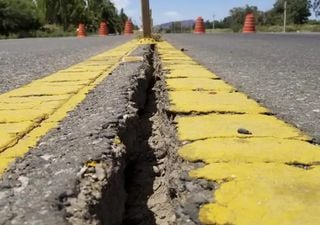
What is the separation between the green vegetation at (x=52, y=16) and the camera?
117 ft

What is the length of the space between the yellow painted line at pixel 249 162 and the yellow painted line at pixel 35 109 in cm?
45

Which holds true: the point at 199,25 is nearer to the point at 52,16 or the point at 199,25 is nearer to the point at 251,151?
the point at 251,151

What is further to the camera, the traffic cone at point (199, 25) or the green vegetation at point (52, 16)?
the green vegetation at point (52, 16)

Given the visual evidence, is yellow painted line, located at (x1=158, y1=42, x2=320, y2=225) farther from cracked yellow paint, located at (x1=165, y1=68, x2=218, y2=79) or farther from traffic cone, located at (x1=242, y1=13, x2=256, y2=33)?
traffic cone, located at (x1=242, y1=13, x2=256, y2=33)

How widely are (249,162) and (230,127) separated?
1.36ft

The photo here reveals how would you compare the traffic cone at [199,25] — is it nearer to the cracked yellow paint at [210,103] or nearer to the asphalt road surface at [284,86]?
the asphalt road surface at [284,86]

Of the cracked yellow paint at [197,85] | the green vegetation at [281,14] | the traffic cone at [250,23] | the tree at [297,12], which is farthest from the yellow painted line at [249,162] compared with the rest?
the tree at [297,12]

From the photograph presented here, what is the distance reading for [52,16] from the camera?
50.0m

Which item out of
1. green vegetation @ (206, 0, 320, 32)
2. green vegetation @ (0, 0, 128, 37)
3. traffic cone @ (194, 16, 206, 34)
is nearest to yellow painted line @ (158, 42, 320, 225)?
traffic cone @ (194, 16, 206, 34)

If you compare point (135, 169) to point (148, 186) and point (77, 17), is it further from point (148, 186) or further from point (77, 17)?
point (77, 17)

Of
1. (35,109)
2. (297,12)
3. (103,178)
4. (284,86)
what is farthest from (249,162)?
(297,12)

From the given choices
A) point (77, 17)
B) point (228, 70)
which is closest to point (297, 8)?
point (77, 17)

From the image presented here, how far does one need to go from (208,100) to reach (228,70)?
6.64ft

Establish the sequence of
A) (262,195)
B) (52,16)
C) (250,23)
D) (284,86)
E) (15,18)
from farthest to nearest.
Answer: (52,16)
(15,18)
(250,23)
(284,86)
(262,195)
